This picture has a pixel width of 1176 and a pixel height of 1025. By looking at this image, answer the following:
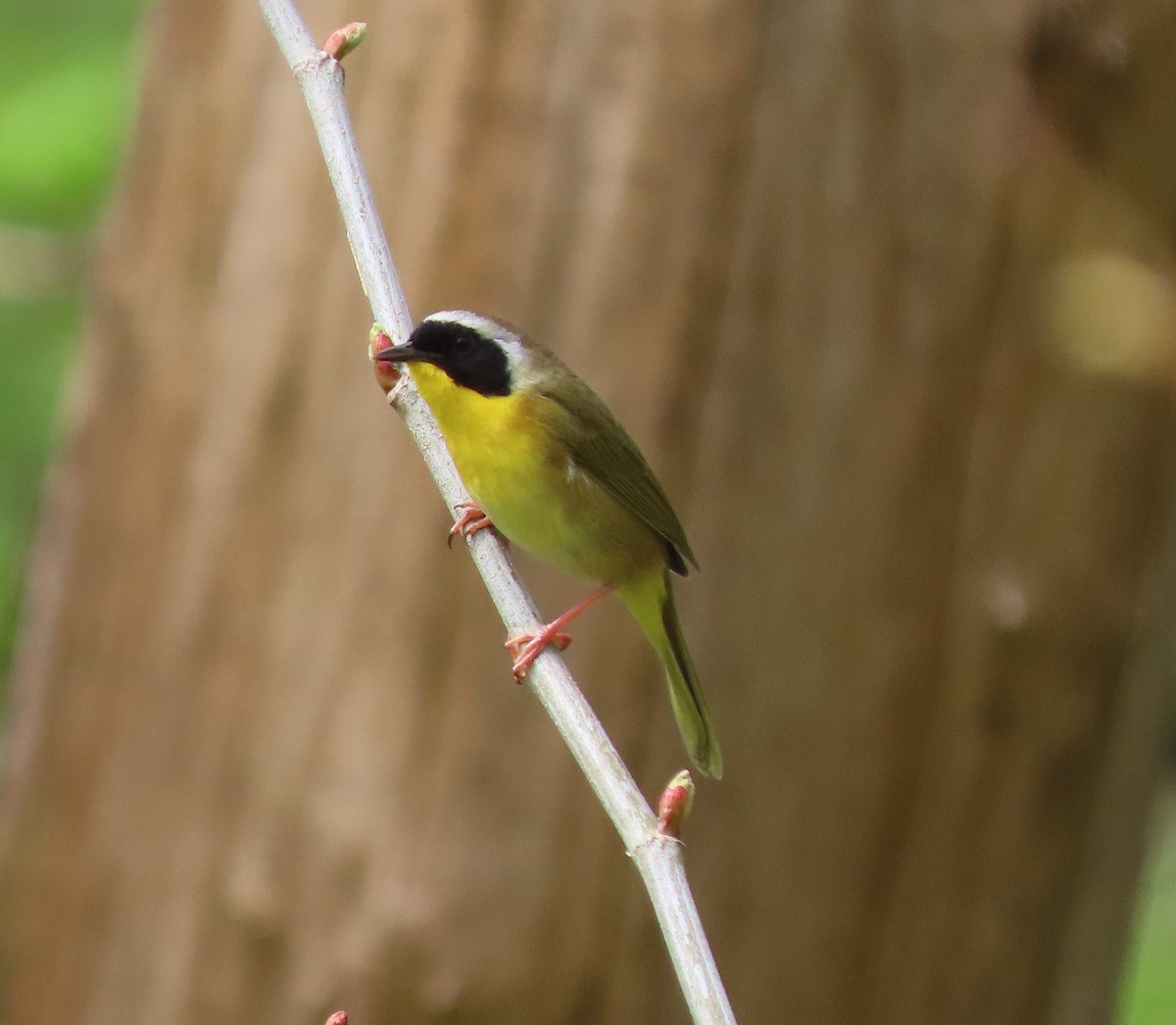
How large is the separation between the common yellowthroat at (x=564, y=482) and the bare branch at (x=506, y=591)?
0.77 feet

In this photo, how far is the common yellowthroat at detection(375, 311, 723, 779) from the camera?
11.9 feet

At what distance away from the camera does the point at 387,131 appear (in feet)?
13.6

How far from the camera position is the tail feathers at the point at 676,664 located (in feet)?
12.2

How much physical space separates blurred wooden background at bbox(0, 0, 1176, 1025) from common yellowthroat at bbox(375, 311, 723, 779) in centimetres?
25

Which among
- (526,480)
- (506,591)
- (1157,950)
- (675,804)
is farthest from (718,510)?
(1157,950)

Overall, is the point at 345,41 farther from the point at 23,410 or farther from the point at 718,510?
the point at 23,410

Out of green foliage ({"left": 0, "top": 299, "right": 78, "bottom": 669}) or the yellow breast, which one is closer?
the yellow breast

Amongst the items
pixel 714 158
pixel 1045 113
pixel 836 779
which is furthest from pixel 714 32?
pixel 836 779

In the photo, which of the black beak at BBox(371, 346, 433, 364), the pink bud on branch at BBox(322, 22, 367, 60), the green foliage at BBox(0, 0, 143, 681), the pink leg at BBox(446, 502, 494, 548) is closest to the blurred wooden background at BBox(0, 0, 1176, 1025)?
the pink leg at BBox(446, 502, 494, 548)

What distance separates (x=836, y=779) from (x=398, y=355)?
5.64ft

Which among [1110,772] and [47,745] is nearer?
[1110,772]

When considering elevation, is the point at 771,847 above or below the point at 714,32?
below

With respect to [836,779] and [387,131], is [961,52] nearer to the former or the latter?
[387,131]

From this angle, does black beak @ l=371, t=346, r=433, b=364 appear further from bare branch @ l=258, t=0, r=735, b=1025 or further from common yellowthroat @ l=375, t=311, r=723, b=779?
common yellowthroat @ l=375, t=311, r=723, b=779
